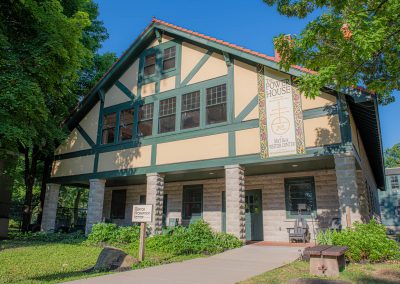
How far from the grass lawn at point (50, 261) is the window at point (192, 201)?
5010 millimetres


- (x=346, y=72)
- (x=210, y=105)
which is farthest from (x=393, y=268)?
(x=210, y=105)

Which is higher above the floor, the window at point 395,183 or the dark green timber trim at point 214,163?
the window at point 395,183

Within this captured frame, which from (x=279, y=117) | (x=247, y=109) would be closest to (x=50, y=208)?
(x=247, y=109)

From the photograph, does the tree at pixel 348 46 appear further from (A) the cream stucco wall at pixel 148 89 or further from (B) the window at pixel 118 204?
(B) the window at pixel 118 204

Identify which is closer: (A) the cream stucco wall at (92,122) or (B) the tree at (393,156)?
(A) the cream stucco wall at (92,122)

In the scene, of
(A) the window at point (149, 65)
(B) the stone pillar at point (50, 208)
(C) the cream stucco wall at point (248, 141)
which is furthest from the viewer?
(B) the stone pillar at point (50, 208)

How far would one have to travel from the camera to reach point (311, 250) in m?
6.84

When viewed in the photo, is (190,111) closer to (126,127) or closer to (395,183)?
(126,127)

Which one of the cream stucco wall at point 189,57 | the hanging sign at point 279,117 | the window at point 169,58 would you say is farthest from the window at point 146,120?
the hanging sign at point 279,117

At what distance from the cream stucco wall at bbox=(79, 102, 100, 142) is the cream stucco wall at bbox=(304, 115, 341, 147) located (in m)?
11.0

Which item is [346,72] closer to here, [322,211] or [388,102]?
[388,102]

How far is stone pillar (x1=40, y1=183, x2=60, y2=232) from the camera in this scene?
55.6ft

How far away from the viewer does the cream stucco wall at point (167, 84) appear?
14773 millimetres

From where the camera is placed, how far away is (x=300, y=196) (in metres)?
13.5
